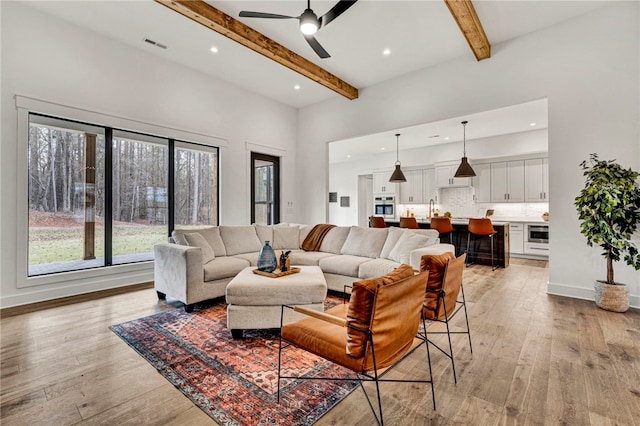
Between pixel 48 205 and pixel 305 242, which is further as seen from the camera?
pixel 305 242

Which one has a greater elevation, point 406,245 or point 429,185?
point 429,185

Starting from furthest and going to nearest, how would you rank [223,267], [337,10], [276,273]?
[223,267] → [276,273] → [337,10]

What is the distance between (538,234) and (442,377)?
20.8ft

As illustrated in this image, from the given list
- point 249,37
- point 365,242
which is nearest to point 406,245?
point 365,242

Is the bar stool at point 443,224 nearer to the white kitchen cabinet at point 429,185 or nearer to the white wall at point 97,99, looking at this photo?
the white kitchen cabinet at point 429,185

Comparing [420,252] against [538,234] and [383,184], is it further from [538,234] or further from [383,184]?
[383,184]

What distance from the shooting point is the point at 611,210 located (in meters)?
3.19

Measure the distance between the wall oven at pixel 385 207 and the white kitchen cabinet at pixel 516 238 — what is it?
3.21m

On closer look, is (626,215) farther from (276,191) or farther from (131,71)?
(131,71)

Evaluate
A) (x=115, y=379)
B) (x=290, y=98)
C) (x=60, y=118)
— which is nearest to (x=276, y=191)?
(x=290, y=98)

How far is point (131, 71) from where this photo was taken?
4.45 meters

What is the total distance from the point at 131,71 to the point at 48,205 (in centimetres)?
224

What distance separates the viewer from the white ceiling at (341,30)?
3.57 m

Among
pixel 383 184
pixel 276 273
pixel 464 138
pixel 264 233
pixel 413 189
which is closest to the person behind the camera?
pixel 276 273
